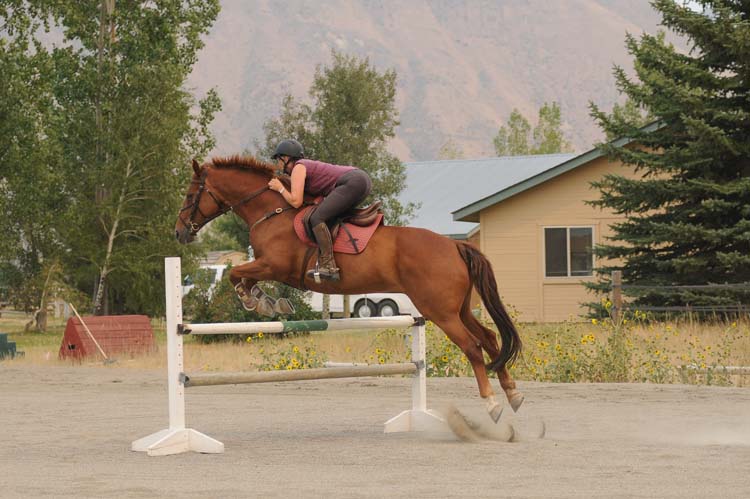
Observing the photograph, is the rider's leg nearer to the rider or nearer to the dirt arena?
the rider

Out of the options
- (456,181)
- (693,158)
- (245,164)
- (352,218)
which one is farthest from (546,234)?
(352,218)

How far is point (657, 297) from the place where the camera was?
80.2 feet

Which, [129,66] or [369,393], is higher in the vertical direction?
[129,66]

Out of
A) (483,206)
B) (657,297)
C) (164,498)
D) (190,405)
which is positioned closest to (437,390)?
(190,405)

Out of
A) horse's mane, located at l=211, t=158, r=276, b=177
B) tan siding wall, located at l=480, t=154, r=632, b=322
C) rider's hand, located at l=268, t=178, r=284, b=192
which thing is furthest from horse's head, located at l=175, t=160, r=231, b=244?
tan siding wall, located at l=480, t=154, r=632, b=322

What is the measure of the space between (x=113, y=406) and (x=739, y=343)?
30.9 feet

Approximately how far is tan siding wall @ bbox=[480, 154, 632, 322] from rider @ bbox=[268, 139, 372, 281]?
2168cm

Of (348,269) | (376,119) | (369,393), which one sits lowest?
(369,393)

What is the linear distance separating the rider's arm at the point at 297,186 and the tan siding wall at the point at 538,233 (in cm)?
2185

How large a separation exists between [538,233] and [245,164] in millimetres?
22091

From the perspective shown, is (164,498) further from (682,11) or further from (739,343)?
(682,11)

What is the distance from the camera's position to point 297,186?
10.1 meters

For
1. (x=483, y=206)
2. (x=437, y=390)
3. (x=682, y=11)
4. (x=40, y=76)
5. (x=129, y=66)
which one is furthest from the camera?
(x=129, y=66)

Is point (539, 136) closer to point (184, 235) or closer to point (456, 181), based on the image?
point (456, 181)
